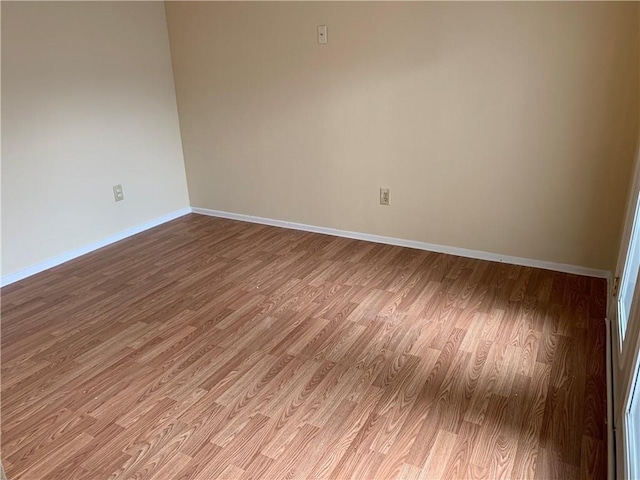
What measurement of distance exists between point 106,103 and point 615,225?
3.40 meters

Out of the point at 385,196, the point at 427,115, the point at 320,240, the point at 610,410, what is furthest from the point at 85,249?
the point at 610,410

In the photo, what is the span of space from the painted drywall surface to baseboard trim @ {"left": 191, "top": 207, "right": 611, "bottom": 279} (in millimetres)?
649

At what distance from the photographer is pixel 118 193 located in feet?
12.1

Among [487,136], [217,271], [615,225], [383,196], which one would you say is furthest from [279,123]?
[615,225]

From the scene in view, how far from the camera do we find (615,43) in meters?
2.46

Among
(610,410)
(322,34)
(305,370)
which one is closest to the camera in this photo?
(610,410)

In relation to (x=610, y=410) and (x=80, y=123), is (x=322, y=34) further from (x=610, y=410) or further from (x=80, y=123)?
(x=610, y=410)

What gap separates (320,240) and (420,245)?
2.42 feet

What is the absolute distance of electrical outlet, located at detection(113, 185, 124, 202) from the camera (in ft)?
12.0

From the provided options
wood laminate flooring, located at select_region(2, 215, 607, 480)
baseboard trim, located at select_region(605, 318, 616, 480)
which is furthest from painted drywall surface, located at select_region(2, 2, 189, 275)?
baseboard trim, located at select_region(605, 318, 616, 480)

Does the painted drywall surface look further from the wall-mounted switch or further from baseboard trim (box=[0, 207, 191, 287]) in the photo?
the wall-mounted switch

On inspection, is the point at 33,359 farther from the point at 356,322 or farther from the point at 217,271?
the point at 356,322

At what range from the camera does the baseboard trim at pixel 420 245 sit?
9.58 ft

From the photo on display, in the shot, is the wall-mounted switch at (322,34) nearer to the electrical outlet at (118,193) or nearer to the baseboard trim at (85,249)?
the electrical outlet at (118,193)
